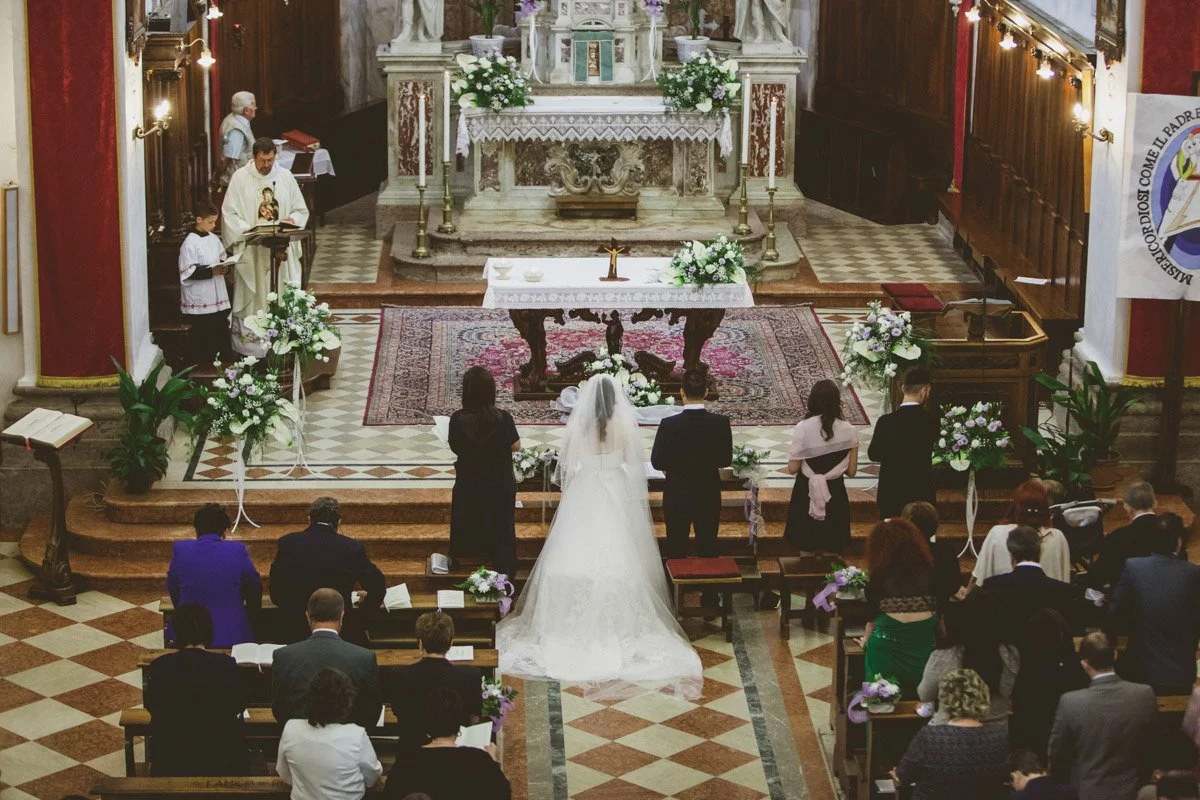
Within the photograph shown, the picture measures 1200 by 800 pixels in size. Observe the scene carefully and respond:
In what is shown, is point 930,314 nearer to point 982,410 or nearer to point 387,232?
point 982,410

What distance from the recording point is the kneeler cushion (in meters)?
10.5

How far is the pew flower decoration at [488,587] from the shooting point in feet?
31.2

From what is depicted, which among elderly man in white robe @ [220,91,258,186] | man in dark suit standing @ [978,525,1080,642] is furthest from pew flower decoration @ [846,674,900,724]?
elderly man in white robe @ [220,91,258,186]

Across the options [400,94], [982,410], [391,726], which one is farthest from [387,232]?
[391,726]

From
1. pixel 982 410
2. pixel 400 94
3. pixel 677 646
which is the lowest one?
pixel 677 646

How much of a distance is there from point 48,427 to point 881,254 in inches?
380

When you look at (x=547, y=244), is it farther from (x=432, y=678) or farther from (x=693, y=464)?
(x=432, y=678)

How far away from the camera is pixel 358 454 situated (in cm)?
1270

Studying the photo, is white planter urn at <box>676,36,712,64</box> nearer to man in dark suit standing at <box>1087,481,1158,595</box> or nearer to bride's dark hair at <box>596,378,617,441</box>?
bride's dark hair at <box>596,378,617,441</box>

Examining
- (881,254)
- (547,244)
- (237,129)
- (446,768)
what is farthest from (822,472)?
(881,254)

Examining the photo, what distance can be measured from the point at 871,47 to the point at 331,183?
6.02 meters

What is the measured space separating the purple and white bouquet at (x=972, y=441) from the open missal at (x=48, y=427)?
5.01m

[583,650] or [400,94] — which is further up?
[400,94]

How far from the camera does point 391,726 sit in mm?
A: 8188
